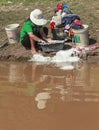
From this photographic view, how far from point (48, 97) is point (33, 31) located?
8.52 feet

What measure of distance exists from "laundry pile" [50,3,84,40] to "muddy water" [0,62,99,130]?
1136 mm

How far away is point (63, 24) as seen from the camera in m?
9.24

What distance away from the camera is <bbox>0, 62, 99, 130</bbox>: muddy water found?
5.51 metres

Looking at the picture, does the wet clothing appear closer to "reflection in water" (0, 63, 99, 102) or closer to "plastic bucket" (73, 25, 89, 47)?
"reflection in water" (0, 63, 99, 102)

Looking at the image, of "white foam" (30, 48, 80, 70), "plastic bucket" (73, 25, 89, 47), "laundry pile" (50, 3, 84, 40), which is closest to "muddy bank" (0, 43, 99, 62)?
"white foam" (30, 48, 80, 70)

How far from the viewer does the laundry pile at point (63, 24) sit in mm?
8906

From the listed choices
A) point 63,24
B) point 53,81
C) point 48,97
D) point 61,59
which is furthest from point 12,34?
point 48,97

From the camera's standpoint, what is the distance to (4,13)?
11180 millimetres

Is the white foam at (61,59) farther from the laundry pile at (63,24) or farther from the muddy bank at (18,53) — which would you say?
the laundry pile at (63,24)

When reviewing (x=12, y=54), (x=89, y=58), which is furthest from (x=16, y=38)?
(x=89, y=58)

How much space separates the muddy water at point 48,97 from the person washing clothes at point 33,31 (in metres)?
0.61

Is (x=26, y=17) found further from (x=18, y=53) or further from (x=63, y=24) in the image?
(x=18, y=53)

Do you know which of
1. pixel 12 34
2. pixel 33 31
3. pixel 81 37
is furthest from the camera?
pixel 12 34

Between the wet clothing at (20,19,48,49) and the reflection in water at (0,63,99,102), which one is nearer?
the reflection in water at (0,63,99,102)
